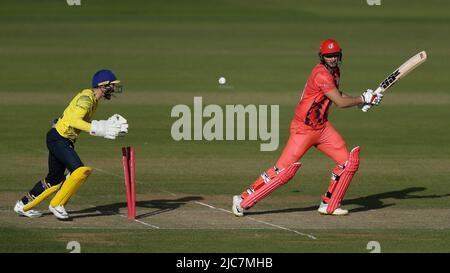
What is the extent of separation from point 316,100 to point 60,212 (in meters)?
3.74

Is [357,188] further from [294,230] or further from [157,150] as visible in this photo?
[157,150]

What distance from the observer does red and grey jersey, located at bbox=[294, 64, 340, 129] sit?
16.2 metres

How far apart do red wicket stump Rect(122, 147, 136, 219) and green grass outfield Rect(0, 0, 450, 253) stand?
211 mm

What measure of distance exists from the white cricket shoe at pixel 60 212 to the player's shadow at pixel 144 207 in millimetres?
359

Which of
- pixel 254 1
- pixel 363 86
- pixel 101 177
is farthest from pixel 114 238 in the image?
pixel 254 1

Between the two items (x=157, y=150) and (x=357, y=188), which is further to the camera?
(x=157, y=150)

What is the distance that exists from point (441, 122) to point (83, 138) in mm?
8448

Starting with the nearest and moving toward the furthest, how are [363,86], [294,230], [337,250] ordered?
[337,250] < [294,230] < [363,86]

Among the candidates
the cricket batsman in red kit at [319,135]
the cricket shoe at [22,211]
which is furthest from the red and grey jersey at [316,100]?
the cricket shoe at [22,211]

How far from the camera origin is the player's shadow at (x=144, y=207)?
54.2 feet


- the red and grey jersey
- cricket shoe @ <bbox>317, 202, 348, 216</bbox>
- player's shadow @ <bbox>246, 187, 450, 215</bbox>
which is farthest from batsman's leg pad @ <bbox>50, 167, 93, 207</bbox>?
cricket shoe @ <bbox>317, 202, 348, 216</bbox>

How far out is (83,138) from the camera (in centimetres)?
2498

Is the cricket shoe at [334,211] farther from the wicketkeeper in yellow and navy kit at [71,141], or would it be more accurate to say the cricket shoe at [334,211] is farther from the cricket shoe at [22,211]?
the cricket shoe at [22,211]

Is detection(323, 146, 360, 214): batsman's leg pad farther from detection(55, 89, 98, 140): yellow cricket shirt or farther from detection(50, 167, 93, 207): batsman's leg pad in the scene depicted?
detection(55, 89, 98, 140): yellow cricket shirt
